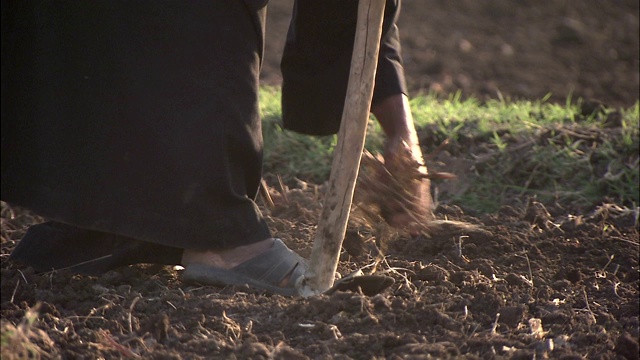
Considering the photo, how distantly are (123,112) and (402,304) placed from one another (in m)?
0.85

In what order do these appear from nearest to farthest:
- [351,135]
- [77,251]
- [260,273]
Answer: [351,135], [260,273], [77,251]

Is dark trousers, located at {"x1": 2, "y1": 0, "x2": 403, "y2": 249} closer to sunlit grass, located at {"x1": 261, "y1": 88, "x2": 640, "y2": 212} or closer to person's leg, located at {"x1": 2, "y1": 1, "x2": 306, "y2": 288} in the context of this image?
person's leg, located at {"x1": 2, "y1": 1, "x2": 306, "y2": 288}

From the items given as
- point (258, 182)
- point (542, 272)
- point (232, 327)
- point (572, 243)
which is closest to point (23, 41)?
point (258, 182)

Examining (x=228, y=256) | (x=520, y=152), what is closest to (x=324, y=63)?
(x=228, y=256)

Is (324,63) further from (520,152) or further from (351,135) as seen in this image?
(520,152)

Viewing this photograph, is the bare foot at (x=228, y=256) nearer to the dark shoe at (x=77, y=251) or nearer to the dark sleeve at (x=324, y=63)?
the dark shoe at (x=77, y=251)

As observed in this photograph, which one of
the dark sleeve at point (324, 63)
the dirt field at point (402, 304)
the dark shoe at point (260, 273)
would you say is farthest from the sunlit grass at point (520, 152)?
the dark shoe at point (260, 273)

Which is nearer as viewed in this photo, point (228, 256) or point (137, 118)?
point (137, 118)

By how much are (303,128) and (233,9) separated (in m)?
0.60

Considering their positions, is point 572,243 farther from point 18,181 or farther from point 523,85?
point 523,85

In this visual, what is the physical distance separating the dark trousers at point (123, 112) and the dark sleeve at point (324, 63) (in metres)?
0.34

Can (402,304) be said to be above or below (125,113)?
below

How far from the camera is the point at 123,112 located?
248cm

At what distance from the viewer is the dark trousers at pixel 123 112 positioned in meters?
2.46
